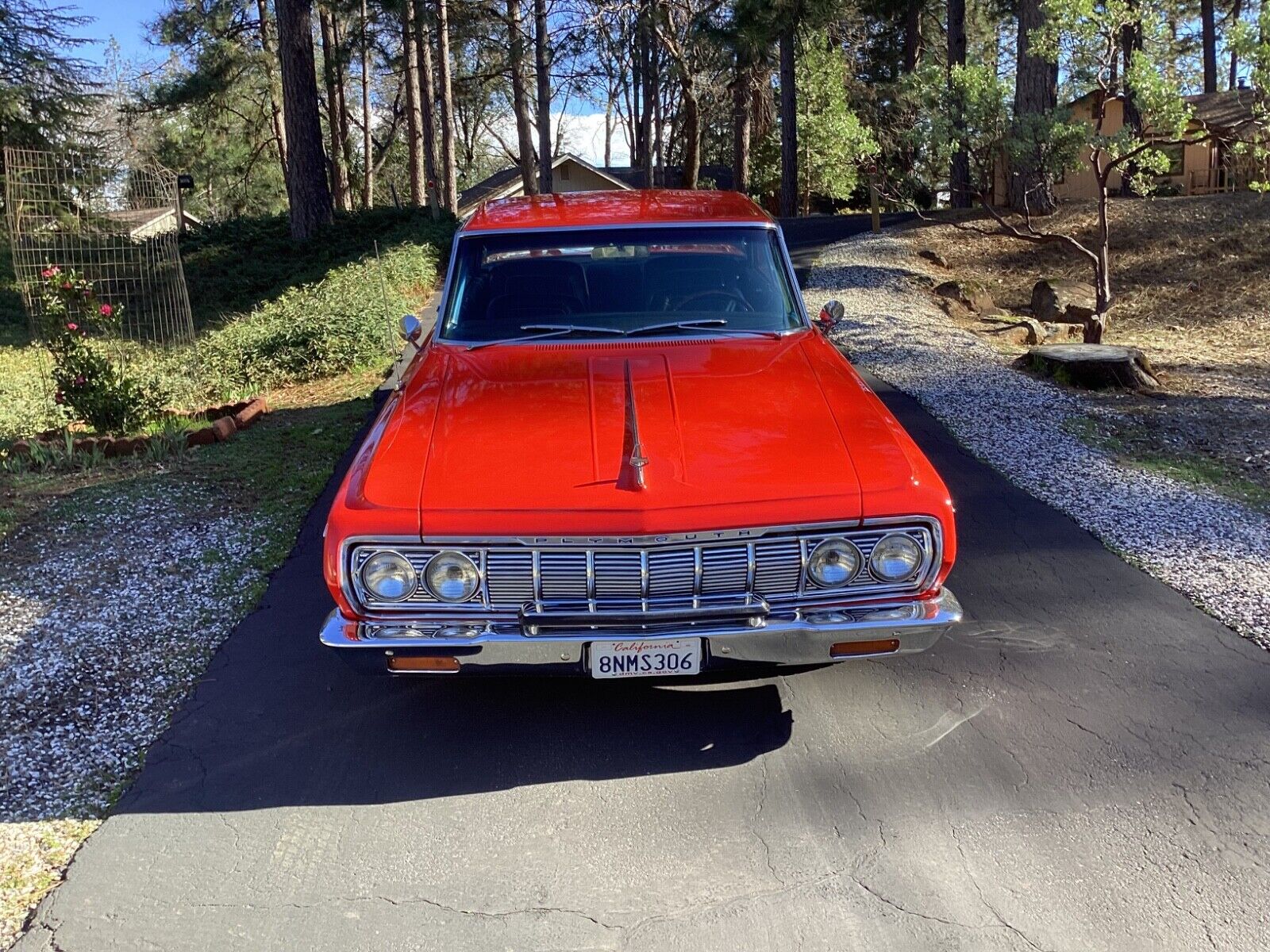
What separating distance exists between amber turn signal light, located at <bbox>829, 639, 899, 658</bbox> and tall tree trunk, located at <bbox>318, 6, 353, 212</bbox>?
1195 inches

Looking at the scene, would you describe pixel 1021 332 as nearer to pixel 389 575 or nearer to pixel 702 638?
pixel 702 638

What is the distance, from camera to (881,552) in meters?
3.26

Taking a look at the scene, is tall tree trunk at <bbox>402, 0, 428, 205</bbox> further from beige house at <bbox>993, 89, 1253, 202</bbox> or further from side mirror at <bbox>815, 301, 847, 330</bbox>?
side mirror at <bbox>815, 301, 847, 330</bbox>

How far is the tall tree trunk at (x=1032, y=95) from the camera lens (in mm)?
16616

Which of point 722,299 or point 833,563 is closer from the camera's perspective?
point 833,563

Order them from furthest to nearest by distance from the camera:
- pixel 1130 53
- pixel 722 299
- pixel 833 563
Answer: pixel 1130 53
pixel 722 299
pixel 833 563

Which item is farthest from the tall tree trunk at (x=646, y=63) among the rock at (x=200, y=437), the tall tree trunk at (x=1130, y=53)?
the rock at (x=200, y=437)

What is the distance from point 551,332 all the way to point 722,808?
219cm

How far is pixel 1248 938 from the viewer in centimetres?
265

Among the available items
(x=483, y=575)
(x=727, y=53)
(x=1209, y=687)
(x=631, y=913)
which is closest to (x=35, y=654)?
(x=483, y=575)

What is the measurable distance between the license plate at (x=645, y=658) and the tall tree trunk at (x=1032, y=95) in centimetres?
1422

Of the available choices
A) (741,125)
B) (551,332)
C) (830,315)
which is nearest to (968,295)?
(830,315)

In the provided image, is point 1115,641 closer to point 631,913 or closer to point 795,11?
point 631,913

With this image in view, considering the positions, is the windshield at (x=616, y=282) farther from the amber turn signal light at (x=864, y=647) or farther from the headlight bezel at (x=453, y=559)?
the amber turn signal light at (x=864, y=647)
